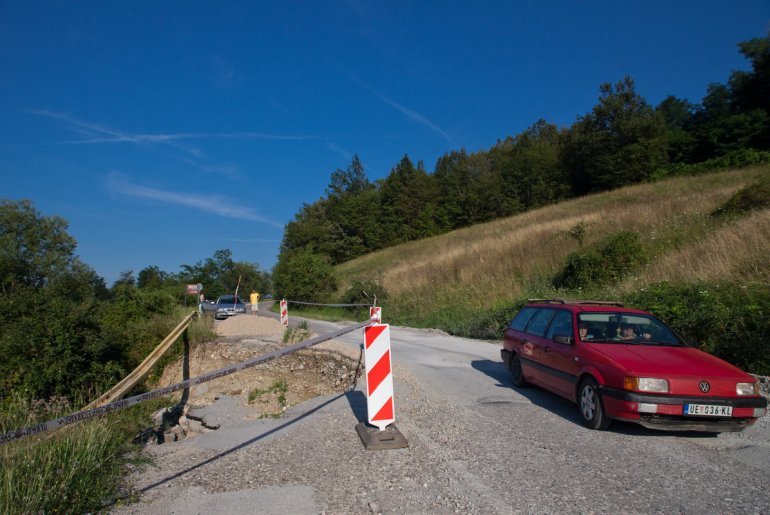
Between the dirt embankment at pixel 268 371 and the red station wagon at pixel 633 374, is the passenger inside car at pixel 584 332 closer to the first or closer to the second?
the red station wagon at pixel 633 374

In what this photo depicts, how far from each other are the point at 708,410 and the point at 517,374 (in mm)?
3320

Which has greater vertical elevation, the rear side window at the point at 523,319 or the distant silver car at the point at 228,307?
the distant silver car at the point at 228,307

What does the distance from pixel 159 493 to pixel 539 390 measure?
602 cm

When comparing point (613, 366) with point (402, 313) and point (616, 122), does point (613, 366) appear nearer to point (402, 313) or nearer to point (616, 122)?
point (402, 313)

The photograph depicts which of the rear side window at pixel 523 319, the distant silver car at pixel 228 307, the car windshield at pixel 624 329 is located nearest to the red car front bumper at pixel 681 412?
the car windshield at pixel 624 329

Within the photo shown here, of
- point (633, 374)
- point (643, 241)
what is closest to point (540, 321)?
point (633, 374)

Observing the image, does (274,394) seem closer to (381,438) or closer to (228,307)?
(381,438)

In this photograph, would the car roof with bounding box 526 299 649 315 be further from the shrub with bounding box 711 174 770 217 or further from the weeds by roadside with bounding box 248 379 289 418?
the shrub with bounding box 711 174 770 217

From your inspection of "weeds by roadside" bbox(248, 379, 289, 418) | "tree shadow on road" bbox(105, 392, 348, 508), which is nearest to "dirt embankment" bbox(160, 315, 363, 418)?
"weeds by roadside" bbox(248, 379, 289, 418)

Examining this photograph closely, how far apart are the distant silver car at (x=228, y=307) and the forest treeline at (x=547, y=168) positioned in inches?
186

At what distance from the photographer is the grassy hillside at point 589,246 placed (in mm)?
12609

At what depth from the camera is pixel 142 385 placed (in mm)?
13922

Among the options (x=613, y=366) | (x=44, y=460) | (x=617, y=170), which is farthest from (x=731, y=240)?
(x=617, y=170)

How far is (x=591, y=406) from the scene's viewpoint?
578 centimetres
